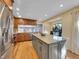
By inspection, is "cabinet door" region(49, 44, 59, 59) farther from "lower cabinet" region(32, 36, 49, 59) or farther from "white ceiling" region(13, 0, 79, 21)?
"white ceiling" region(13, 0, 79, 21)

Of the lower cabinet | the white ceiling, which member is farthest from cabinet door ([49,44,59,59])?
the white ceiling

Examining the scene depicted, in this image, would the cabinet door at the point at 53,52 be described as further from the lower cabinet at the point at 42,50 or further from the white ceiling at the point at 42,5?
the white ceiling at the point at 42,5

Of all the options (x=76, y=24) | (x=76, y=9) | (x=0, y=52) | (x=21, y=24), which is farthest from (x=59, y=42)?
(x=21, y=24)

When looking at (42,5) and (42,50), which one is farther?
(42,5)

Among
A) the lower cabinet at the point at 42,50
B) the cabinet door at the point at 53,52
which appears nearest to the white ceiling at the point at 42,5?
the lower cabinet at the point at 42,50

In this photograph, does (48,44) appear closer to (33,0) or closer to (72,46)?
(33,0)

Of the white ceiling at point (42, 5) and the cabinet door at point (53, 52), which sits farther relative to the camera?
the white ceiling at point (42, 5)

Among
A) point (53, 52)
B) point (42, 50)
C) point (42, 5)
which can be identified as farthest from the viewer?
point (42, 5)

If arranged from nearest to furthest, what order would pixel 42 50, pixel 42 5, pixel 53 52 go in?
pixel 53 52, pixel 42 50, pixel 42 5

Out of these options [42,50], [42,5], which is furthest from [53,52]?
[42,5]

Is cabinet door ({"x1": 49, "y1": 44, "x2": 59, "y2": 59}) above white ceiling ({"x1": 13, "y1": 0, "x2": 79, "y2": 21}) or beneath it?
beneath

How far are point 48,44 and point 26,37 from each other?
300 inches

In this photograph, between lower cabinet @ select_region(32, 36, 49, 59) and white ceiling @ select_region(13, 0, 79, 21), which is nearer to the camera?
lower cabinet @ select_region(32, 36, 49, 59)

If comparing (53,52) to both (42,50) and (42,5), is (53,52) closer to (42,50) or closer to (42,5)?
(42,50)
